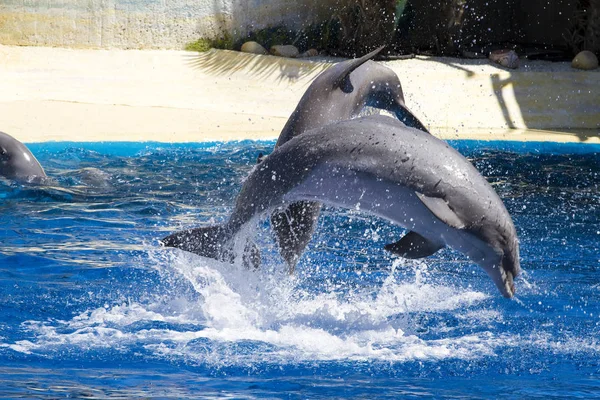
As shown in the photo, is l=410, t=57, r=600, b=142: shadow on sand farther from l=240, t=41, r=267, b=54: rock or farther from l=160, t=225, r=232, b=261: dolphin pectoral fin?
l=160, t=225, r=232, b=261: dolphin pectoral fin

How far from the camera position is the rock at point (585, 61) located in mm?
15367

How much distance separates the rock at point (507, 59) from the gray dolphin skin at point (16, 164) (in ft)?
27.2

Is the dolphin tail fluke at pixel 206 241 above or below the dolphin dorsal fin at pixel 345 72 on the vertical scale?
below

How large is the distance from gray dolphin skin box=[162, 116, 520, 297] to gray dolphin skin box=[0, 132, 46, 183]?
16.0ft

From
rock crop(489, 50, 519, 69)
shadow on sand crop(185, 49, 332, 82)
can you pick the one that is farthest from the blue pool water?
rock crop(489, 50, 519, 69)

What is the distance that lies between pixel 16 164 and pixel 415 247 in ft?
18.8

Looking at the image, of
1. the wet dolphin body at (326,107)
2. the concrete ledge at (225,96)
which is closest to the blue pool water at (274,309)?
the wet dolphin body at (326,107)

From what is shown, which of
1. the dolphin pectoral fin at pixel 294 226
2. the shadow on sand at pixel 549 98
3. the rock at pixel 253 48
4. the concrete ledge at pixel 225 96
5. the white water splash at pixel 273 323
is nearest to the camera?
the white water splash at pixel 273 323

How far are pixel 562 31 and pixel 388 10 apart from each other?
153 inches

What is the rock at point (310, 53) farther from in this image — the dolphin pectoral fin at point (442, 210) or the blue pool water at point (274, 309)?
the dolphin pectoral fin at point (442, 210)

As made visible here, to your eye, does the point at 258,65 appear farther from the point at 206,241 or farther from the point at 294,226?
the point at 206,241

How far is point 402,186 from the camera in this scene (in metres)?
5.21

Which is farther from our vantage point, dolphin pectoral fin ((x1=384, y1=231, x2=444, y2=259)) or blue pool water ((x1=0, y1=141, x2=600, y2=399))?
dolphin pectoral fin ((x1=384, y1=231, x2=444, y2=259))

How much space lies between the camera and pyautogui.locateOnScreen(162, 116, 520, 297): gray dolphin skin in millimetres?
5125
